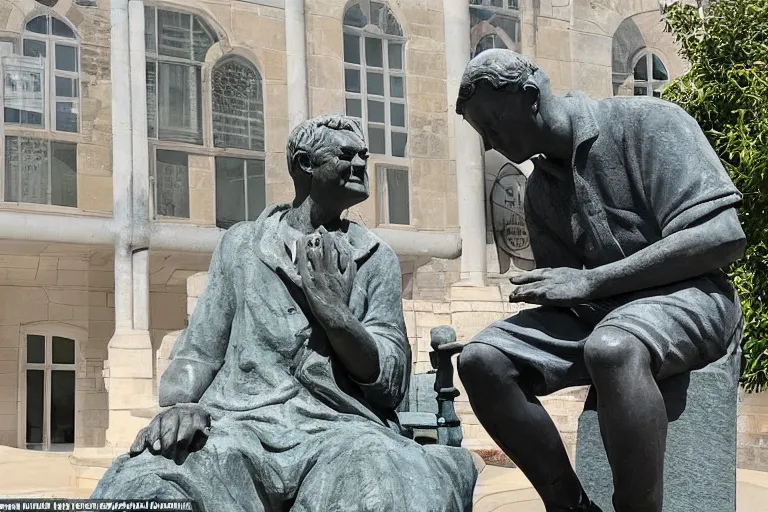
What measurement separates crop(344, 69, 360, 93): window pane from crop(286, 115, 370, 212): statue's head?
15025mm

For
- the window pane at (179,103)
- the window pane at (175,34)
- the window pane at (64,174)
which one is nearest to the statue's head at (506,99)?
the window pane at (64,174)

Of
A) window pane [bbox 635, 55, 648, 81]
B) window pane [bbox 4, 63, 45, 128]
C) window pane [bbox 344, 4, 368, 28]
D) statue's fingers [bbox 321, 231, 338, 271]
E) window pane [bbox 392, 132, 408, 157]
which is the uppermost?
window pane [bbox 344, 4, 368, 28]

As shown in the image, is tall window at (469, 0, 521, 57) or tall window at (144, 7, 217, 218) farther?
tall window at (469, 0, 521, 57)

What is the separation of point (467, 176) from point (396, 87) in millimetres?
1962

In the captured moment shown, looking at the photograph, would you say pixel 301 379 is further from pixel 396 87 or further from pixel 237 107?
pixel 396 87

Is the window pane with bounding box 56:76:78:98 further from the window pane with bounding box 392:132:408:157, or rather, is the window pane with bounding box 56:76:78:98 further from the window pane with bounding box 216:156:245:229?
the window pane with bounding box 392:132:408:157

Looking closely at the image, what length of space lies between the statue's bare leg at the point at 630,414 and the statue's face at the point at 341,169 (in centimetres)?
98

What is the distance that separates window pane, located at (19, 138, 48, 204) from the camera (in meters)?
16.3

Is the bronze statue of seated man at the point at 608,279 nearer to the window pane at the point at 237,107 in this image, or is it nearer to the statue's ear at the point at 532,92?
the statue's ear at the point at 532,92

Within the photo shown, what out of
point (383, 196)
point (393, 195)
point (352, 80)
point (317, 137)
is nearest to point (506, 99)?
point (317, 137)

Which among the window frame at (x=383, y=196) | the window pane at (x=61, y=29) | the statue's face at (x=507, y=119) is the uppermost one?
the window pane at (x=61, y=29)

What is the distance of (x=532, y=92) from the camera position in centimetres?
368

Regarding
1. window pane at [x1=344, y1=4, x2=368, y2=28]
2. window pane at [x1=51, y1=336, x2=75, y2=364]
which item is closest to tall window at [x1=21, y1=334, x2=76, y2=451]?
window pane at [x1=51, y1=336, x2=75, y2=364]

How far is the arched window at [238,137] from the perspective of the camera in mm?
17922
